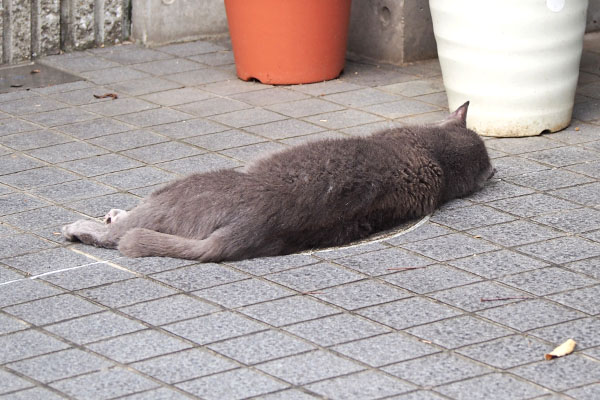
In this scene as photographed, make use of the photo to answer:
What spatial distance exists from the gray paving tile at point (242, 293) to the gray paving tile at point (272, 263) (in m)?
0.13

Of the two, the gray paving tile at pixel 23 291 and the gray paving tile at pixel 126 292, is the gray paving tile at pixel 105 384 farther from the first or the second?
the gray paving tile at pixel 23 291

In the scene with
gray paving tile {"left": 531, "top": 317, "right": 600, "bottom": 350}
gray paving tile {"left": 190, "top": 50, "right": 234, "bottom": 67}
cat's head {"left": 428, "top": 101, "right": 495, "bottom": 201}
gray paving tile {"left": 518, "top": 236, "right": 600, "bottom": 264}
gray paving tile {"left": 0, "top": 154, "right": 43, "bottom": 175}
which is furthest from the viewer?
gray paving tile {"left": 190, "top": 50, "right": 234, "bottom": 67}

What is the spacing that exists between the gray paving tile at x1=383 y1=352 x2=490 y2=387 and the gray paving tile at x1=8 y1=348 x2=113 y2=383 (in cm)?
112

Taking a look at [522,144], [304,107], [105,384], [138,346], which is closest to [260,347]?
[138,346]

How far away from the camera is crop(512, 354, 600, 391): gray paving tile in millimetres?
3664

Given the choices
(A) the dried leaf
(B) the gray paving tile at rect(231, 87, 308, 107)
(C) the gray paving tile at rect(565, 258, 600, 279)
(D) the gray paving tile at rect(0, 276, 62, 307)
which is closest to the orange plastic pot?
(B) the gray paving tile at rect(231, 87, 308, 107)

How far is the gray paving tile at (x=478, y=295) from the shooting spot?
4.32 meters

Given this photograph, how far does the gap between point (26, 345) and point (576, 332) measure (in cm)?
223

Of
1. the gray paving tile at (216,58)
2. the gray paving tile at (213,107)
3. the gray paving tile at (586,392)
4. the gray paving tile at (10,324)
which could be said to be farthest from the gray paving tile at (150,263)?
the gray paving tile at (216,58)

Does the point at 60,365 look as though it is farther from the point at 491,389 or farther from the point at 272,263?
the point at 491,389

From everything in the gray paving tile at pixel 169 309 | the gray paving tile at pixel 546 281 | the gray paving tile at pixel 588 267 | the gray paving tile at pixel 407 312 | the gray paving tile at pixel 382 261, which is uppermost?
the gray paving tile at pixel 588 267

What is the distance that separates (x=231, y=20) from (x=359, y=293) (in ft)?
12.8

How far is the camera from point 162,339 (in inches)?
157

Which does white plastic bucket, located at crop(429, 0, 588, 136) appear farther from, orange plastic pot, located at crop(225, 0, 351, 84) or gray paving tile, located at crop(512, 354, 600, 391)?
gray paving tile, located at crop(512, 354, 600, 391)
